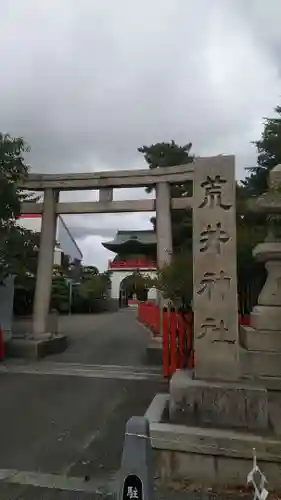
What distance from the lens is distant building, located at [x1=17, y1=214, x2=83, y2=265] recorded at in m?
32.4

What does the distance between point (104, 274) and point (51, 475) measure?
120ft

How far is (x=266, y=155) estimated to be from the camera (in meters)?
15.7

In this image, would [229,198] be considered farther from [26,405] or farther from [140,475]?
[26,405]

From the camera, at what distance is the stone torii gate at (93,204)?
10641 mm

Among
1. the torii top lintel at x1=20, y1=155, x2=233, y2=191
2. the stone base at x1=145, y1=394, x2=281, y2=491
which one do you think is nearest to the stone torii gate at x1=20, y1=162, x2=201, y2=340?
the torii top lintel at x1=20, y1=155, x2=233, y2=191

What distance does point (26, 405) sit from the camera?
20.3ft

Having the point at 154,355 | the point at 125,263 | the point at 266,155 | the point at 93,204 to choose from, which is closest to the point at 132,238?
the point at 125,263

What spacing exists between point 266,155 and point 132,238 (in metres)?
22.5

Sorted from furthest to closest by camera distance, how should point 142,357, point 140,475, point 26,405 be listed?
point 142,357, point 26,405, point 140,475

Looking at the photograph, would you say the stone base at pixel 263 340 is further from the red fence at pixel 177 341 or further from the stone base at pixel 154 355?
the stone base at pixel 154 355

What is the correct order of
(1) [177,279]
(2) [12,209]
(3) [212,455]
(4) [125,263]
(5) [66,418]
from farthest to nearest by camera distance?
(4) [125,263], (2) [12,209], (1) [177,279], (5) [66,418], (3) [212,455]

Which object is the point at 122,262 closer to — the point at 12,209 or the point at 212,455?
the point at 12,209

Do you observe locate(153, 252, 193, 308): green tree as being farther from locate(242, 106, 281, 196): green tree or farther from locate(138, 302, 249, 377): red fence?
locate(242, 106, 281, 196): green tree

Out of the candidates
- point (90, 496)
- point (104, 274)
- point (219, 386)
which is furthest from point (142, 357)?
point (104, 274)
